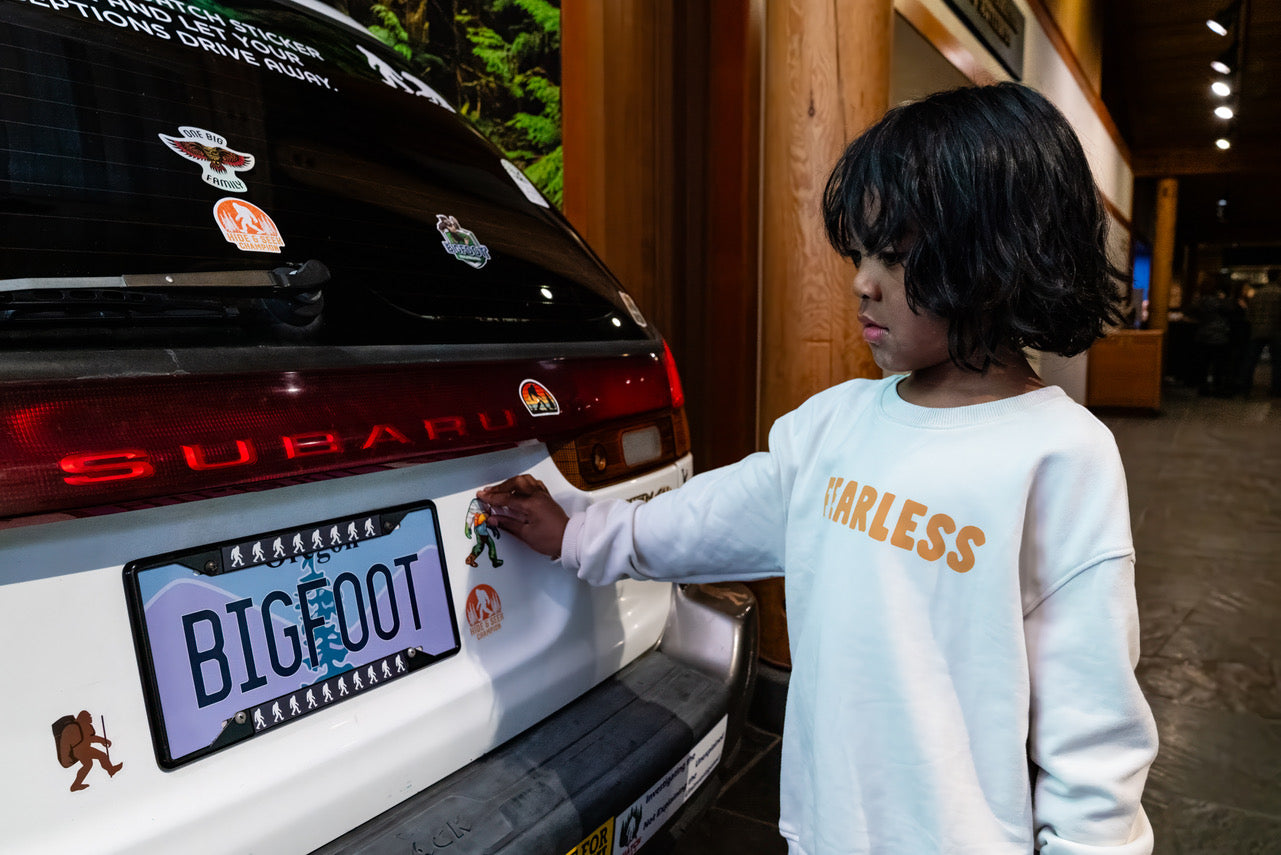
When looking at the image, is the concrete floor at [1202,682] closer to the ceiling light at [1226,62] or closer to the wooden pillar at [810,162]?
the wooden pillar at [810,162]

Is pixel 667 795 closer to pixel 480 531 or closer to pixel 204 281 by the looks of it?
pixel 480 531

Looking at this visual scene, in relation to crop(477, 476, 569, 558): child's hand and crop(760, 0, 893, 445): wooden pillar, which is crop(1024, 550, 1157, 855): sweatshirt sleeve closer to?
crop(477, 476, 569, 558): child's hand

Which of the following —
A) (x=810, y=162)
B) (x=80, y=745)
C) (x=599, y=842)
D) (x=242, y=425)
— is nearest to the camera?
(x=80, y=745)

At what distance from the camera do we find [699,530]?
1.34m

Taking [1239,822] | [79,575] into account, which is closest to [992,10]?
[1239,822]

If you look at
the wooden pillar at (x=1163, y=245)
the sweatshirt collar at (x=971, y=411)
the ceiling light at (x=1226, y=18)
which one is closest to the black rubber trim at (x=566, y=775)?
the sweatshirt collar at (x=971, y=411)

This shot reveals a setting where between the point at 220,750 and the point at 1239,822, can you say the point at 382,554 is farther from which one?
the point at 1239,822

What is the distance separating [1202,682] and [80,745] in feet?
12.0

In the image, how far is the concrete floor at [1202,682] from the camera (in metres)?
2.40

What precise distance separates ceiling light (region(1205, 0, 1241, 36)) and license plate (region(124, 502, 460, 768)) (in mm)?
11506

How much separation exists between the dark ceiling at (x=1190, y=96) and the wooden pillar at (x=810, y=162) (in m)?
9.92

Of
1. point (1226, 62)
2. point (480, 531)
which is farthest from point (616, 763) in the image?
point (1226, 62)

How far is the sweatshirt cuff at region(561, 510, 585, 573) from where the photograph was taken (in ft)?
4.50

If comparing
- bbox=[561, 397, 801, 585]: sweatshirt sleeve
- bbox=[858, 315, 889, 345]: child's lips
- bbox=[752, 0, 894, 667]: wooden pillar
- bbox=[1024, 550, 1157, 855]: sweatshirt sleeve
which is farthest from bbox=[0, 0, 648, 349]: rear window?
bbox=[752, 0, 894, 667]: wooden pillar
